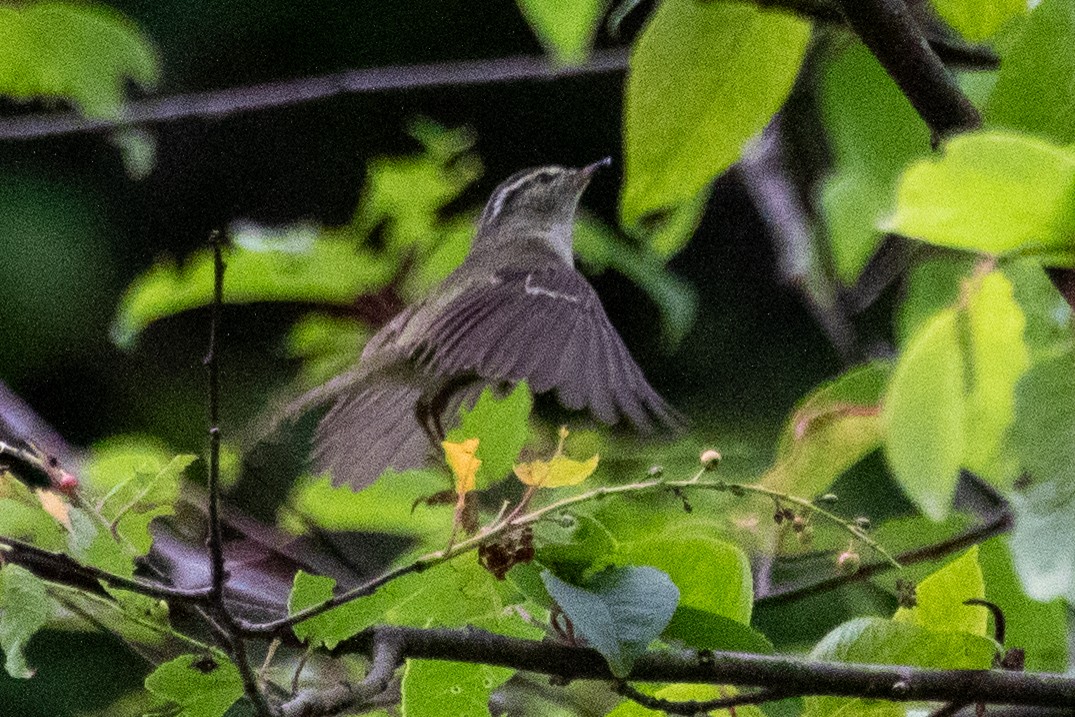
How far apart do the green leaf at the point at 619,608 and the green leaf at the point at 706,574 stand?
1.5 inches

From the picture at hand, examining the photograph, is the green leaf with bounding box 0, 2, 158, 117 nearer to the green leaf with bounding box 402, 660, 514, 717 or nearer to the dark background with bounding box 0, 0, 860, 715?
the dark background with bounding box 0, 0, 860, 715

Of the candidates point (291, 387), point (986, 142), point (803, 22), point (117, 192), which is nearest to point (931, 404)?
point (986, 142)

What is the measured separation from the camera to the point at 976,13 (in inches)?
11.1

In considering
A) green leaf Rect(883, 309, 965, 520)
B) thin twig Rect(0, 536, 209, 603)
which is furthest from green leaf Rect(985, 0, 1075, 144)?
thin twig Rect(0, 536, 209, 603)

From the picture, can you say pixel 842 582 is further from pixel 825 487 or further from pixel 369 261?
pixel 369 261

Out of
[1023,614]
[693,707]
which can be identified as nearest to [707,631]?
[693,707]

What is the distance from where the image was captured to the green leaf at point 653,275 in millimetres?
435

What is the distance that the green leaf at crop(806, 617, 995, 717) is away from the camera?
0.95 ft

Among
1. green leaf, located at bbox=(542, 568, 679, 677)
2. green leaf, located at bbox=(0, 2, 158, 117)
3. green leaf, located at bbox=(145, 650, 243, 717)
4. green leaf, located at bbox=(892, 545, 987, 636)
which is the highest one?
green leaf, located at bbox=(0, 2, 158, 117)

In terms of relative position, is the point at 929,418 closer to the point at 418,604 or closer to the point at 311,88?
the point at 418,604

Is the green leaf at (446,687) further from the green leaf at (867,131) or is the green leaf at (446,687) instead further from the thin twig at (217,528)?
the green leaf at (867,131)

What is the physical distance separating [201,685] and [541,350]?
124mm

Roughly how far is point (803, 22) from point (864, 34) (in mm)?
30

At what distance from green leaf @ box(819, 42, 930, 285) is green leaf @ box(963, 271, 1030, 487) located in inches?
5.2
